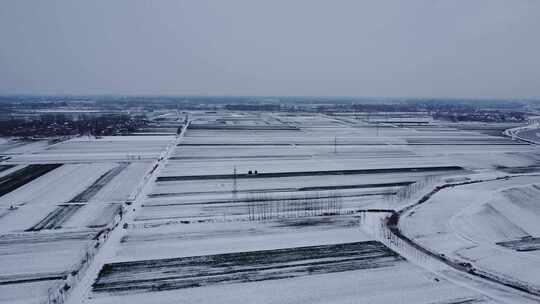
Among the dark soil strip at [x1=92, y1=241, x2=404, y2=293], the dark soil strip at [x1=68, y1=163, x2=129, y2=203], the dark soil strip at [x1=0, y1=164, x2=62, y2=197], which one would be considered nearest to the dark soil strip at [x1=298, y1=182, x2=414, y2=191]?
the dark soil strip at [x1=92, y1=241, x2=404, y2=293]

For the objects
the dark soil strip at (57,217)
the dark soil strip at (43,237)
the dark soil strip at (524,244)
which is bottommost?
the dark soil strip at (43,237)

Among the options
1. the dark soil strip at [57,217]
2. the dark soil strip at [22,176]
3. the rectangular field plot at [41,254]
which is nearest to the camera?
the rectangular field plot at [41,254]

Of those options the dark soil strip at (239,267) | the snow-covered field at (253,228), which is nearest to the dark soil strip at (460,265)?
the snow-covered field at (253,228)

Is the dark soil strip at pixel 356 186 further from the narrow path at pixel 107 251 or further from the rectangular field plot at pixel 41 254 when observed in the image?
the rectangular field plot at pixel 41 254

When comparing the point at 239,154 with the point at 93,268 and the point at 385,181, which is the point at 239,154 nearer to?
the point at 385,181

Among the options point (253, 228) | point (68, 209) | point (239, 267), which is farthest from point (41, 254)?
point (253, 228)

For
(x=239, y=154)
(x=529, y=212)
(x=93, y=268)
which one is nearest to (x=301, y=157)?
(x=239, y=154)

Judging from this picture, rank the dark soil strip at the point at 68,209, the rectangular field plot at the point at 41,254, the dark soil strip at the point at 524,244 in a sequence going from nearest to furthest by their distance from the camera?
the rectangular field plot at the point at 41,254 → the dark soil strip at the point at 524,244 → the dark soil strip at the point at 68,209
